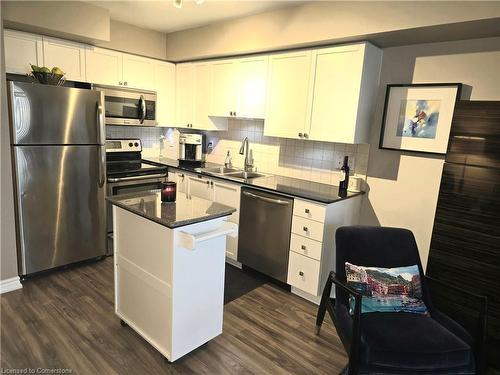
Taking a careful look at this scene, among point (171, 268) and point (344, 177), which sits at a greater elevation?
point (344, 177)

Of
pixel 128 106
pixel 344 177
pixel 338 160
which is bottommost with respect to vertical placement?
pixel 344 177

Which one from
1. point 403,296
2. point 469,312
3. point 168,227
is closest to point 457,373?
point 403,296

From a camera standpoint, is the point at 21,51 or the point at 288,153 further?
the point at 288,153

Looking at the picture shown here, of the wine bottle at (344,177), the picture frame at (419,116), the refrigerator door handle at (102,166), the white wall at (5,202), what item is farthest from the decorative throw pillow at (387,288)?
the white wall at (5,202)

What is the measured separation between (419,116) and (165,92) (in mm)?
2974

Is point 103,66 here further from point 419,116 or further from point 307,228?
point 419,116

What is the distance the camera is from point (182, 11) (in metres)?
3.21

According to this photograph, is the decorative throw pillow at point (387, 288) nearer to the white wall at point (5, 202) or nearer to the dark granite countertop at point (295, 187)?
the dark granite countertop at point (295, 187)

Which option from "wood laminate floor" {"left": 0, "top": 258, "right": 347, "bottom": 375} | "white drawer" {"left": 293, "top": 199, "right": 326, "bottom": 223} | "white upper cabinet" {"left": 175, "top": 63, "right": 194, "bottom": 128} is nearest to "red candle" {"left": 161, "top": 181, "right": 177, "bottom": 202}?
"wood laminate floor" {"left": 0, "top": 258, "right": 347, "bottom": 375}

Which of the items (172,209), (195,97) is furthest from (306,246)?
(195,97)

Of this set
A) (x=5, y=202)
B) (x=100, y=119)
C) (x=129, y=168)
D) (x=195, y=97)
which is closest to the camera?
(x=5, y=202)

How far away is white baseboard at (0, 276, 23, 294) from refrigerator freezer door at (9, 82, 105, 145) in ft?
3.79

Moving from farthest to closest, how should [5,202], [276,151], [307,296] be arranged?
[276,151] < [307,296] < [5,202]

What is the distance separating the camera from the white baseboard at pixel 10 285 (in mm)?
2699
